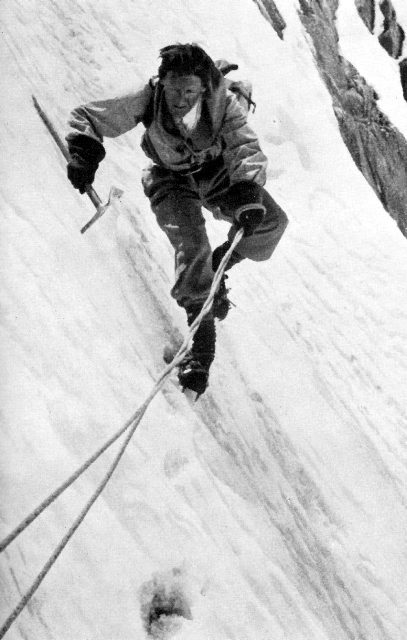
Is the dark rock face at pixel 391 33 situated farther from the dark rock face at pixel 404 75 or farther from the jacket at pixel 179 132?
the jacket at pixel 179 132

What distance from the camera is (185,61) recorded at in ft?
9.16

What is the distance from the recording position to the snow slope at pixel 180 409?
229cm

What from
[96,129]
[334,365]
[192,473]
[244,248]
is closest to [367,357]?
[334,365]

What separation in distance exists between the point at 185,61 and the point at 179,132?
321 millimetres

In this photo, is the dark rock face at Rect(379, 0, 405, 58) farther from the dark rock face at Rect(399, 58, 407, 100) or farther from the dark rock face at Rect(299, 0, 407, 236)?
the dark rock face at Rect(299, 0, 407, 236)

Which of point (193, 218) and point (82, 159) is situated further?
point (193, 218)

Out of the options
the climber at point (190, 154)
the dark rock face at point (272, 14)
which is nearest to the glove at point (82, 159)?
A: the climber at point (190, 154)

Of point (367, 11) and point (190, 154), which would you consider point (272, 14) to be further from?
point (367, 11)

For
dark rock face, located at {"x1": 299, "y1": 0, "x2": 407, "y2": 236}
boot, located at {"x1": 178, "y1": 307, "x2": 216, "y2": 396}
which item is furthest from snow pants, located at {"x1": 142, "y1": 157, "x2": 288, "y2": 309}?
dark rock face, located at {"x1": 299, "y1": 0, "x2": 407, "y2": 236}

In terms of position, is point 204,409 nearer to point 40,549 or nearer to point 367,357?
point 40,549

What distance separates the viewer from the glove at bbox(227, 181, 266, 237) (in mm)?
2873

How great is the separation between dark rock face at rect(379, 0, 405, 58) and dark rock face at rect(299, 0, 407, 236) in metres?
5.80

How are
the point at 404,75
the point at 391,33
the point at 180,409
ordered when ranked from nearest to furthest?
the point at 180,409 → the point at 404,75 → the point at 391,33

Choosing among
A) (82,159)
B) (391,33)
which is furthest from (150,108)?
(391,33)
